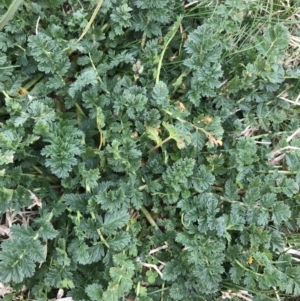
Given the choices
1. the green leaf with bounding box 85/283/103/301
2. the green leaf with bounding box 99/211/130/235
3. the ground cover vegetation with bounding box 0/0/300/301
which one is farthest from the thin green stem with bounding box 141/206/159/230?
the green leaf with bounding box 85/283/103/301

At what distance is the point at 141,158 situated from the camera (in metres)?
2.25

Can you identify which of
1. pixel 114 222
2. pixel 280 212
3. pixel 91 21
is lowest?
pixel 280 212

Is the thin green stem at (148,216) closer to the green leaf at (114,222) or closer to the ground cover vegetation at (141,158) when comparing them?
the ground cover vegetation at (141,158)

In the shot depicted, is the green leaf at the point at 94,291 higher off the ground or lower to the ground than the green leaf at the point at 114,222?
lower

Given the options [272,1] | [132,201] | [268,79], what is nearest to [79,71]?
[132,201]

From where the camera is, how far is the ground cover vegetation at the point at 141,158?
2.04m

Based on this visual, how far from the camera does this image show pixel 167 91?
2166 millimetres

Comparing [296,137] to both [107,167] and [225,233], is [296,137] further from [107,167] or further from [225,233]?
[107,167]

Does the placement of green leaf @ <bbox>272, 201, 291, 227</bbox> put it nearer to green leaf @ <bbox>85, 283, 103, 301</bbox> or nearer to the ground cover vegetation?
the ground cover vegetation

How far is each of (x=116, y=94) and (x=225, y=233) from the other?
2.56 ft

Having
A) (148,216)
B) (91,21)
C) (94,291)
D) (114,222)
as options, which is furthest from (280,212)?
(91,21)

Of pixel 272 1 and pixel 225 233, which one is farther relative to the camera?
pixel 272 1

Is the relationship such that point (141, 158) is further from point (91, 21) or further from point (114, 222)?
point (91, 21)

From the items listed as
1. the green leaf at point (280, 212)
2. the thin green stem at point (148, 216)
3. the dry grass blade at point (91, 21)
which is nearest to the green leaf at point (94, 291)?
the thin green stem at point (148, 216)
